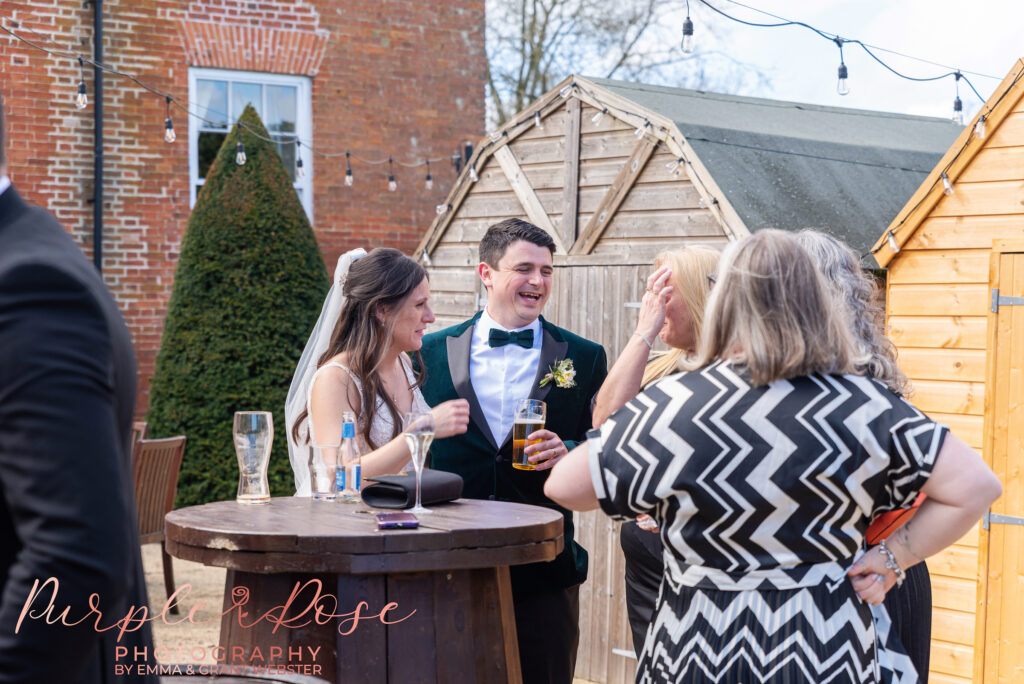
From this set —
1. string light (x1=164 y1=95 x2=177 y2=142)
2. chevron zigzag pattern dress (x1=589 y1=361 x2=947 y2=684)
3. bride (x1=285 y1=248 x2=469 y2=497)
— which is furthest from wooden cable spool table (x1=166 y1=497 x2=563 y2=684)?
string light (x1=164 y1=95 x2=177 y2=142)

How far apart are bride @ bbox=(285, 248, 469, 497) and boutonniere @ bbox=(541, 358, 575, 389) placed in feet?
1.47

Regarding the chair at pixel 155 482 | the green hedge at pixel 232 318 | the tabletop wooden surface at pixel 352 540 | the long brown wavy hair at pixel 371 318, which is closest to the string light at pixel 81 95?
the green hedge at pixel 232 318

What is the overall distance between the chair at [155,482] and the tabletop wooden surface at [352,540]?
433cm

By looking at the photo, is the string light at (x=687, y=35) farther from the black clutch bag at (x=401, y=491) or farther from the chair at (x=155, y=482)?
the chair at (x=155, y=482)

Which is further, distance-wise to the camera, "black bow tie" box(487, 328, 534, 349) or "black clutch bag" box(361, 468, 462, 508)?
"black bow tie" box(487, 328, 534, 349)

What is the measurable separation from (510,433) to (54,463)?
101 inches

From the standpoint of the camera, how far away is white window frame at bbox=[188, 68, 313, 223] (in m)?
10.7

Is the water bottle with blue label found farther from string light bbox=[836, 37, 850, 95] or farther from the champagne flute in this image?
string light bbox=[836, 37, 850, 95]

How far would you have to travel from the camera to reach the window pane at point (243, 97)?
10.9 m

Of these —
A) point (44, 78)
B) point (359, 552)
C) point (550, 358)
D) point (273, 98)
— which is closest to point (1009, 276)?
point (550, 358)

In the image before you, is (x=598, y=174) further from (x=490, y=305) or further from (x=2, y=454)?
(x=2, y=454)

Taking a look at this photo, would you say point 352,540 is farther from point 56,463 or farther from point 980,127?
point 980,127

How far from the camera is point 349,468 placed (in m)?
3.20

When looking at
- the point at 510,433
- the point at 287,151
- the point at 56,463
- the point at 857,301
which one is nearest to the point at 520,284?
the point at 510,433
